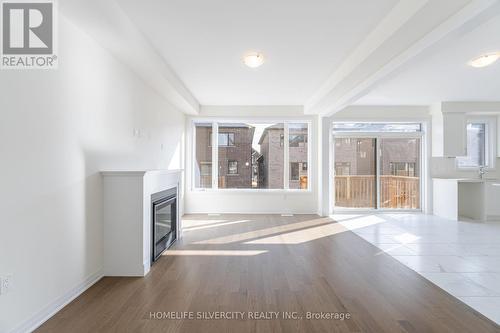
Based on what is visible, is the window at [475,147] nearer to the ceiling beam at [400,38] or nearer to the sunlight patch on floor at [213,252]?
the ceiling beam at [400,38]

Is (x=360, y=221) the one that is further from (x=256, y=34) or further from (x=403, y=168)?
(x=256, y=34)

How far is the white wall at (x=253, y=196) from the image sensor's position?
22.5 feet

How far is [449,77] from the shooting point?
186 inches

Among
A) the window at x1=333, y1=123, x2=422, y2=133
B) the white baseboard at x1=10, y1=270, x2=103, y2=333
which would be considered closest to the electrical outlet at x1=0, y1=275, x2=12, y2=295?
the white baseboard at x1=10, y1=270, x2=103, y2=333

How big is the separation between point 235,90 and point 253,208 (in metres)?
2.89

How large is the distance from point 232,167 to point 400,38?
194 inches

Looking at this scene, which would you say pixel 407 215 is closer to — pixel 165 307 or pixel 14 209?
pixel 165 307

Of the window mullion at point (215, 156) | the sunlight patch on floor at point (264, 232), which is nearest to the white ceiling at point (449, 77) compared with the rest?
the sunlight patch on floor at point (264, 232)

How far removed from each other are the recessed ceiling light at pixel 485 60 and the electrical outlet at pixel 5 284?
5.53 metres

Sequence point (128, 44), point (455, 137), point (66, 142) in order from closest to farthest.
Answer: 1. point (66, 142)
2. point (128, 44)
3. point (455, 137)

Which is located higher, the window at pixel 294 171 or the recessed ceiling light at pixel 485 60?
the recessed ceiling light at pixel 485 60

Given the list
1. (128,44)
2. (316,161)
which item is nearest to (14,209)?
(128,44)

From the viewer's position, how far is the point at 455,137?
6375mm

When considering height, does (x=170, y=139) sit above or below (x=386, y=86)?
below
